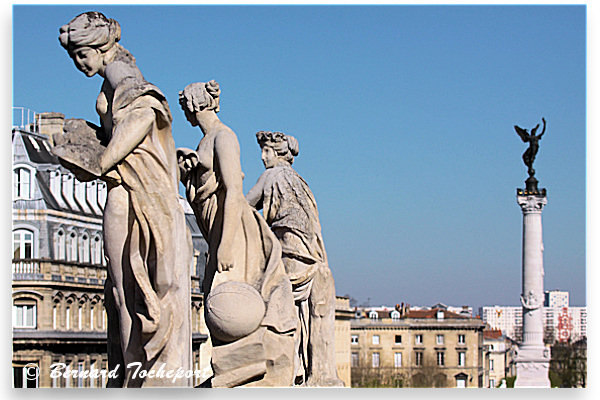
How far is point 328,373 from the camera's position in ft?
34.3

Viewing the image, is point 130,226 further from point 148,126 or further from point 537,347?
point 537,347

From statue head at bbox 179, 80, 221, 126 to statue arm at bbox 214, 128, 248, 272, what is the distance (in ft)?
0.88

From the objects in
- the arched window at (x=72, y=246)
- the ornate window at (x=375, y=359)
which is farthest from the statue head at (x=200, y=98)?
the ornate window at (x=375, y=359)

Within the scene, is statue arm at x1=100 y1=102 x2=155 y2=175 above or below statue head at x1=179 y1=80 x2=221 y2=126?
below

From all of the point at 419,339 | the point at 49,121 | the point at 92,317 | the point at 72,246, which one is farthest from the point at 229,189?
A: the point at 419,339

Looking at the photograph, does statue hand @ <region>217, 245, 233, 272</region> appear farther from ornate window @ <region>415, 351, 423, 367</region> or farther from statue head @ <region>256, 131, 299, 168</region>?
ornate window @ <region>415, 351, 423, 367</region>

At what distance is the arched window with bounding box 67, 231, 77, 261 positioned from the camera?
56.9m

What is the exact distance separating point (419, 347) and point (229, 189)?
112m

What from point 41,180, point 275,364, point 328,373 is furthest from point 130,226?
point 41,180

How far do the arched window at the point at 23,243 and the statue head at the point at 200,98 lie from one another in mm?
47574

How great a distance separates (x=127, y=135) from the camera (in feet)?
21.7

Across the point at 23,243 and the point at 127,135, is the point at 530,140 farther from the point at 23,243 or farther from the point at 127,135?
the point at 127,135

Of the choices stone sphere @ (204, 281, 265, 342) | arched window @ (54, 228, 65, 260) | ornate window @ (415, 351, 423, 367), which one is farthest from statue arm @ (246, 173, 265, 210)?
ornate window @ (415, 351, 423, 367)

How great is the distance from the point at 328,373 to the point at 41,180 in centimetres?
4713
